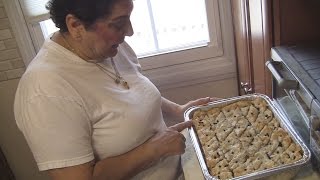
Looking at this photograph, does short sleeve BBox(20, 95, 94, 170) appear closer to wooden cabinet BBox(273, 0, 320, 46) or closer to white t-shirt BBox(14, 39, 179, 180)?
white t-shirt BBox(14, 39, 179, 180)

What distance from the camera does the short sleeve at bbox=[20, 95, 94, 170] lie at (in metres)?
0.87

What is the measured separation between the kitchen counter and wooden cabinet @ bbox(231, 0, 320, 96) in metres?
0.37

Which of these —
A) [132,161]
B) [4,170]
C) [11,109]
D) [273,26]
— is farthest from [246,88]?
[4,170]

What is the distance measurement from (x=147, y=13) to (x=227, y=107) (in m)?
0.72

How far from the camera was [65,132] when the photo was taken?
885mm

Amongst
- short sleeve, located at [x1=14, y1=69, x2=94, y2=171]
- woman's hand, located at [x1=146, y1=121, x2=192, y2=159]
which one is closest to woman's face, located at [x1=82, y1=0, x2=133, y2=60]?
short sleeve, located at [x1=14, y1=69, x2=94, y2=171]

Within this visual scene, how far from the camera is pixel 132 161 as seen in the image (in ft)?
3.34

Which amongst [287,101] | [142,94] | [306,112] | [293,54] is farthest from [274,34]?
[142,94]

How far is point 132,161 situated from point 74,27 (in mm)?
420

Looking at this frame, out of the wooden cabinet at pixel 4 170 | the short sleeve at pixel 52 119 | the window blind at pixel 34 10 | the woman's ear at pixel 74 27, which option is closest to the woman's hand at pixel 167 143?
the short sleeve at pixel 52 119

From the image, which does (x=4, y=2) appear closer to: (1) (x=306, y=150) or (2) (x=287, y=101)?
(2) (x=287, y=101)

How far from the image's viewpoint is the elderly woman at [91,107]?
2.91ft

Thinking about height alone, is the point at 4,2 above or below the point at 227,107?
above

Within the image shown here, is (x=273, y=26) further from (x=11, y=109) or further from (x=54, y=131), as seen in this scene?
(x=11, y=109)
